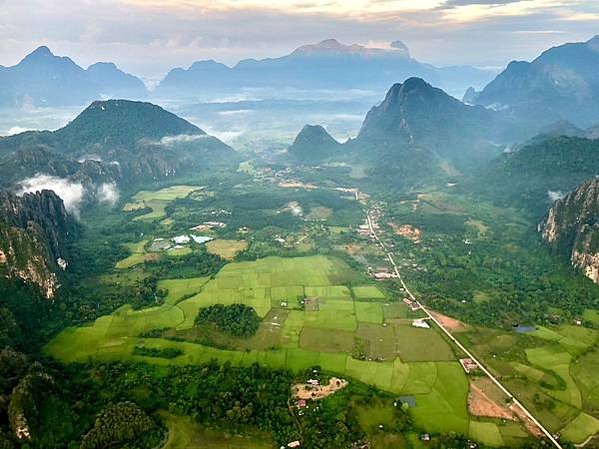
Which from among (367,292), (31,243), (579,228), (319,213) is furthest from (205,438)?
(319,213)

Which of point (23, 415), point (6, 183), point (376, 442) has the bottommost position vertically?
point (376, 442)

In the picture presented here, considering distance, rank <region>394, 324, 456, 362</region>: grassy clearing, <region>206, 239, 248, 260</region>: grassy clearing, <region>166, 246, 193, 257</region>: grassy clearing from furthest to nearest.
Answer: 1. <region>206, 239, 248, 260</region>: grassy clearing
2. <region>166, 246, 193, 257</region>: grassy clearing
3. <region>394, 324, 456, 362</region>: grassy clearing

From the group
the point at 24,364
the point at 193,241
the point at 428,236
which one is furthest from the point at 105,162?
the point at 24,364

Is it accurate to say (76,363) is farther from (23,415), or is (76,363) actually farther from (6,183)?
(6,183)

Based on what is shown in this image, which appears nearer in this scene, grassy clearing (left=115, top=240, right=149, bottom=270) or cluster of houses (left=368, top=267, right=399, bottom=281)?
cluster of houses (left=368, top=267, right=399, bottom=281)

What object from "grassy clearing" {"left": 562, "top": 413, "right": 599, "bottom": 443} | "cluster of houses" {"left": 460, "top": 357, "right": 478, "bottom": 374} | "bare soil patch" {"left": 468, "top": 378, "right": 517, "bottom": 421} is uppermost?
"cluster of houses" {"left": 460, "top": 357, "right": 478, "bottom": 374}

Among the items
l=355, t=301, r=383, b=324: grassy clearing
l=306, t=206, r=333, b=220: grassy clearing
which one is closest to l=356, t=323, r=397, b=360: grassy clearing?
l=355, t=301, r=383, b=324: grassy clearing

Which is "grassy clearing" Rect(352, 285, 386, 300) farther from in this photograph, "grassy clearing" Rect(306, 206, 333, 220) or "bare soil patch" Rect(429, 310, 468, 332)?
"grassy clearing" Rect(306, 206, 333, 220)

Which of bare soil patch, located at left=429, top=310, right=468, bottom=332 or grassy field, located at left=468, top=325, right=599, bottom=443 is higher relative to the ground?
bare soil patch, located at left=429, top=310, right=468, bottom=332
